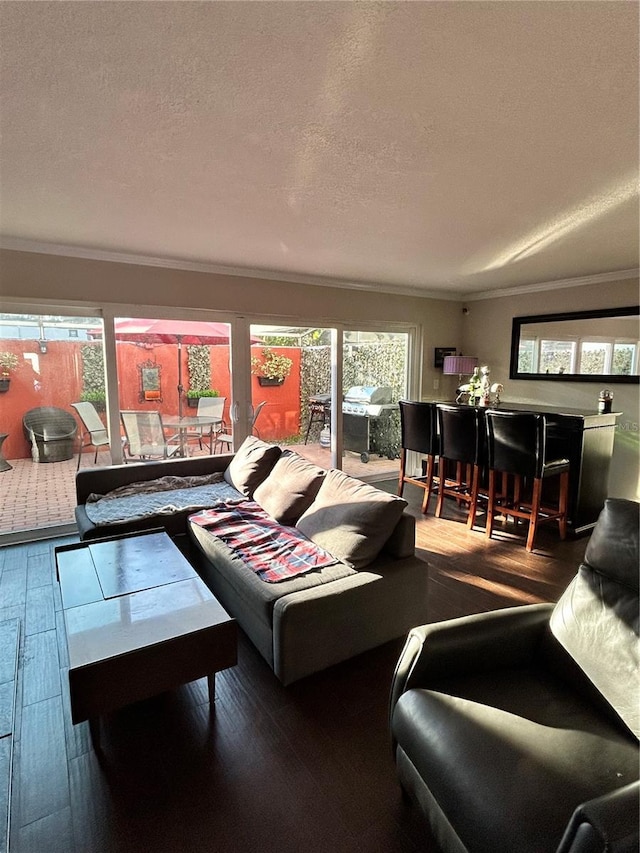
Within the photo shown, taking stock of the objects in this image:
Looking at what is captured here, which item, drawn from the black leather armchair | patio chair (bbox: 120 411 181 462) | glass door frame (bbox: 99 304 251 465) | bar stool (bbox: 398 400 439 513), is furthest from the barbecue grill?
the black leather armchair

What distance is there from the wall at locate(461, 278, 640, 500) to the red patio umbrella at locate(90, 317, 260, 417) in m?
3.11

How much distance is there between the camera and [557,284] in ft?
16.2

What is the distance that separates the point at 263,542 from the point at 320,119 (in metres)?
2.19

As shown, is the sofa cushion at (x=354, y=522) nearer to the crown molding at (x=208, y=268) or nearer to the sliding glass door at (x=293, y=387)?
the sliding glass door at (x=293, y=387)

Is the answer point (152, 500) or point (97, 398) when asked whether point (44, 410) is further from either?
point (152, 500)

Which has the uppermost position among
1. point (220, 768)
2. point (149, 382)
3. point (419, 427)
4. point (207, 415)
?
point (149, 382)

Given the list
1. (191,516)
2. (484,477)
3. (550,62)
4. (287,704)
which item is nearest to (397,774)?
(287,704)

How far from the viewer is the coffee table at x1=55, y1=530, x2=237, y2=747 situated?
1.65 m

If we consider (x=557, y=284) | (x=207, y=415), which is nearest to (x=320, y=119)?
(x=207, y=415)

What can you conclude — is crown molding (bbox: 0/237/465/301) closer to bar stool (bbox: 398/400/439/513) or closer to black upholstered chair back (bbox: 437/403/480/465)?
bar stool (bbox: 398/400/439/513)

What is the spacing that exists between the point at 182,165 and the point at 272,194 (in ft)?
1.75

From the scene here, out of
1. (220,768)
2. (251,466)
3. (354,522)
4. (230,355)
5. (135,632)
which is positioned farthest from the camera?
(230,355)

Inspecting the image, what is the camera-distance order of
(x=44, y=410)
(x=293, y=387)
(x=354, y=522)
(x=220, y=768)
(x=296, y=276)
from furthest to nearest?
(x=293, y=387), (x=296, y=276), (x=44, y=410), (x=354, y=522), (x=220, y=768)

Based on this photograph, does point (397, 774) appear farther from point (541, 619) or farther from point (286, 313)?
point (286, 313)
